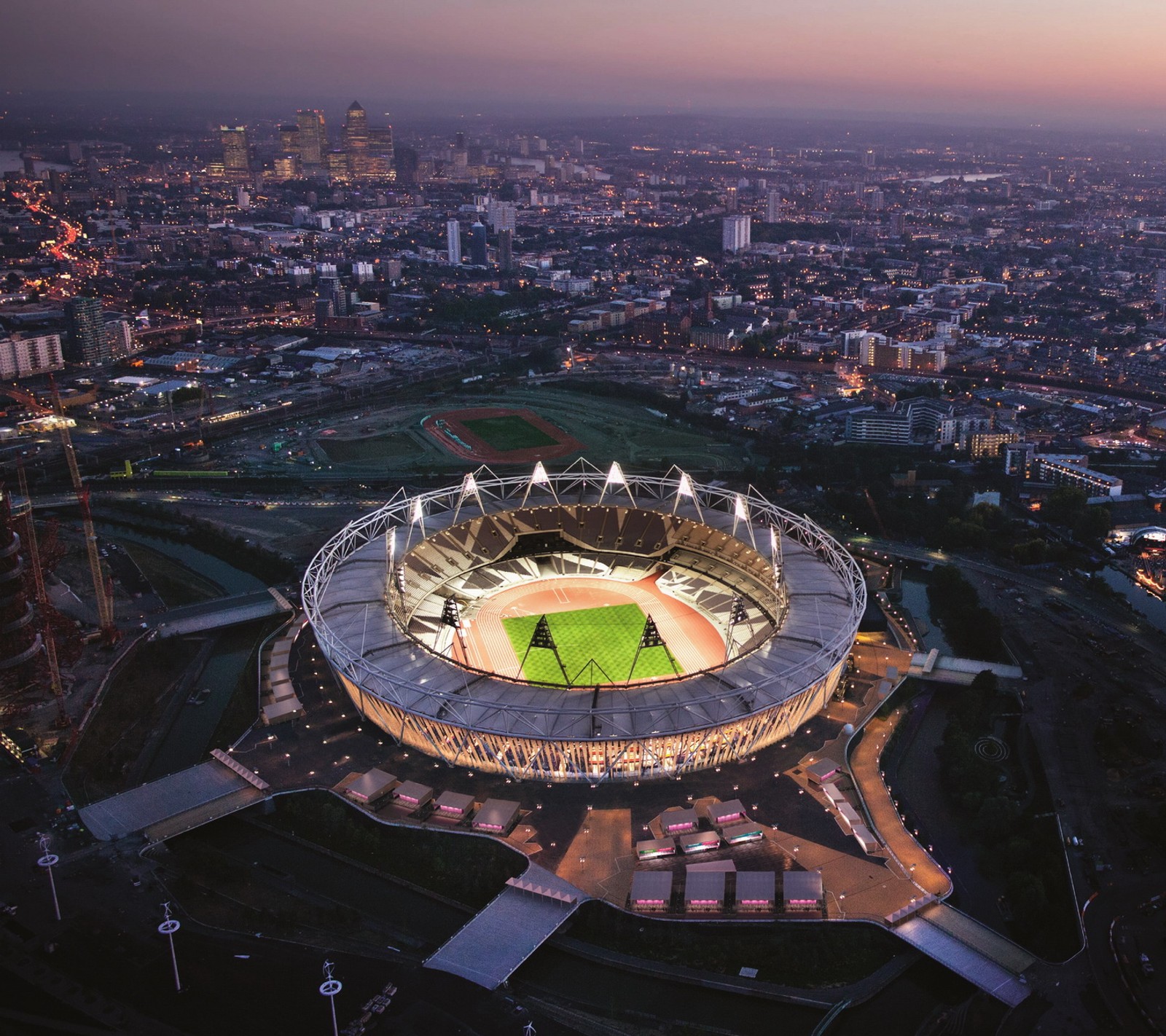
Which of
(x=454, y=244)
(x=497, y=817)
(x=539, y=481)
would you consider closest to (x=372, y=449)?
(x=539, y=481)

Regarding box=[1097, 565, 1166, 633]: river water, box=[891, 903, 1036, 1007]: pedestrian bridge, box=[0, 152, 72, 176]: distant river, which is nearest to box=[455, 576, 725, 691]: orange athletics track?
box=[891, 903, 1036, 1007]: pedestrian bridge

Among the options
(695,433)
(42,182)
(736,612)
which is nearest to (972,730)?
(736,612)

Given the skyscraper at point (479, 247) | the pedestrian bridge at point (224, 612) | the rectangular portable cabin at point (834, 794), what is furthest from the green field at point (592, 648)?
the skyscraper at point (479, 247)

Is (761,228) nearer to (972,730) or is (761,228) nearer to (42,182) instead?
(42,182)

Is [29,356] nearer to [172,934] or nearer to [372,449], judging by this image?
[372,449]

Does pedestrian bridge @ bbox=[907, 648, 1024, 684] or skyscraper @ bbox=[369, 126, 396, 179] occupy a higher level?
skyscraper @ bbox=[369, 126, 396, 179]

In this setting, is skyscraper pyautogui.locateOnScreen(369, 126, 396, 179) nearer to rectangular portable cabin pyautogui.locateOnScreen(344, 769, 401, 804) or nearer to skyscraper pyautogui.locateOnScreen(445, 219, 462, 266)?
skyscraper pyautogui.locateOnScreen(445, 219, 462, 266)
